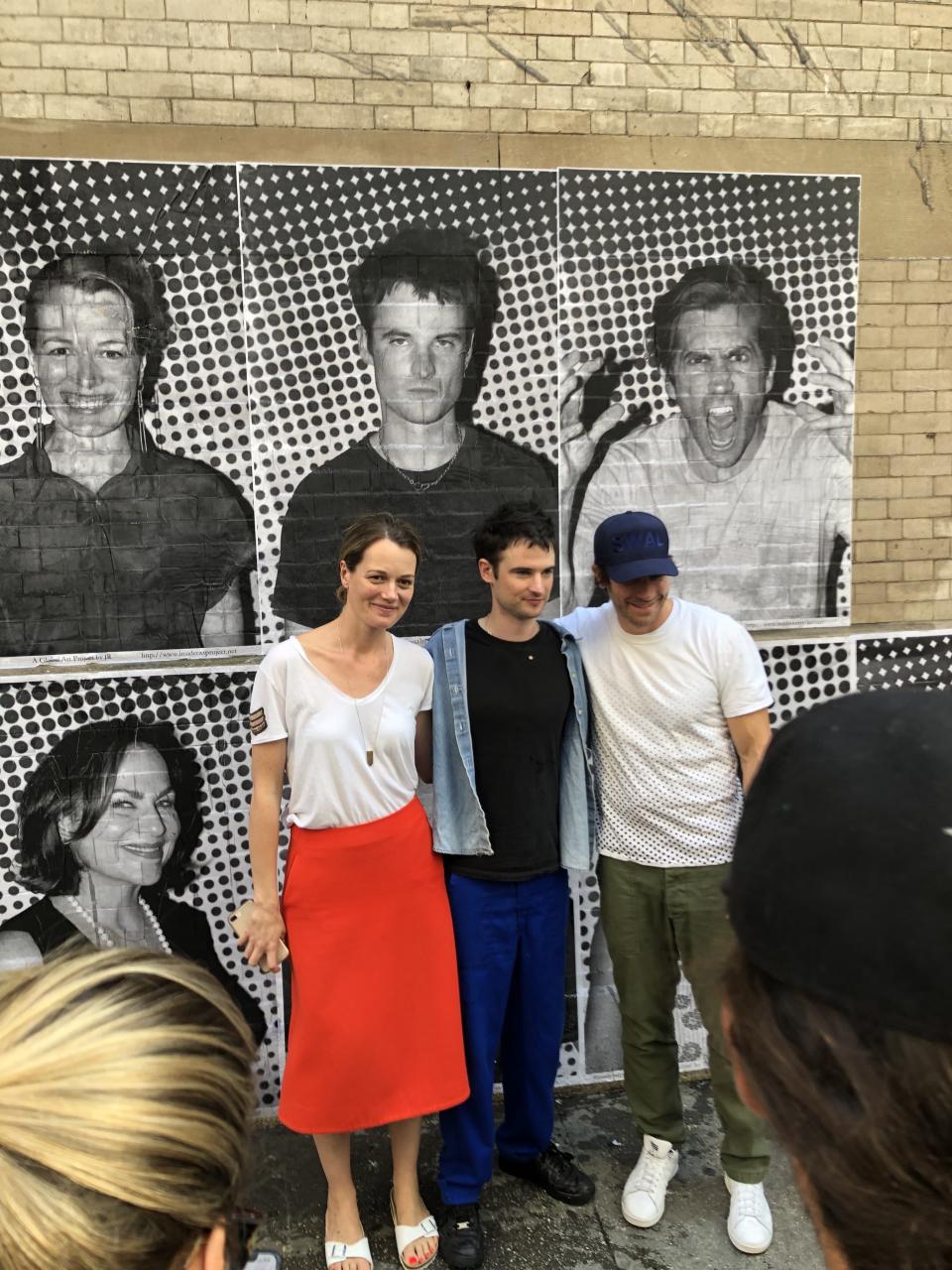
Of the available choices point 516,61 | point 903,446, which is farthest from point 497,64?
point 903,446

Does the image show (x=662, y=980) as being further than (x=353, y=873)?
Yes

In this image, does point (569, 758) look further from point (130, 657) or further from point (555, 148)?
point (555, 148)

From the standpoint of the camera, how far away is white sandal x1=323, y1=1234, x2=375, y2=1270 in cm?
300

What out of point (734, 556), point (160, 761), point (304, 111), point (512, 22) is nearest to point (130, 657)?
point (160, 761)

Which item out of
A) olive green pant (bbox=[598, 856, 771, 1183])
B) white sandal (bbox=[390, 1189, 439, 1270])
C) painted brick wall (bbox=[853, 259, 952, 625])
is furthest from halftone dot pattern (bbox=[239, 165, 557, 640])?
white sandal (bbox=[390, 1189, 439, 1270])

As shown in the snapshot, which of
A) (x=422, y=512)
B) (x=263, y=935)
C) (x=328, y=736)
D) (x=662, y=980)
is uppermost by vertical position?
(x=422, y=512)

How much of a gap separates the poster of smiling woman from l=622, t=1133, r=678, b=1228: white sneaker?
2.34 meters

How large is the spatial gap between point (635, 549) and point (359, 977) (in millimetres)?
1559

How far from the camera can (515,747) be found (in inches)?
119

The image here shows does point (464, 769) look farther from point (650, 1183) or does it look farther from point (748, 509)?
point (748, 509)

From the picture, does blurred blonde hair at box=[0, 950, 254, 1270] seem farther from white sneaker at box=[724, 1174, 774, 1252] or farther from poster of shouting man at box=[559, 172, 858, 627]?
poster of shouting man at box=[559, 172, 858, 627]

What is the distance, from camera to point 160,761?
12.2ft

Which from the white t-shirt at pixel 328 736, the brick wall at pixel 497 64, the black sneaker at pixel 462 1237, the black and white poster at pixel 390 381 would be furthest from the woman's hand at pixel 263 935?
the brick wall at pixel 497 64

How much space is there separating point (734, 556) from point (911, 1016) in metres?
3.36
